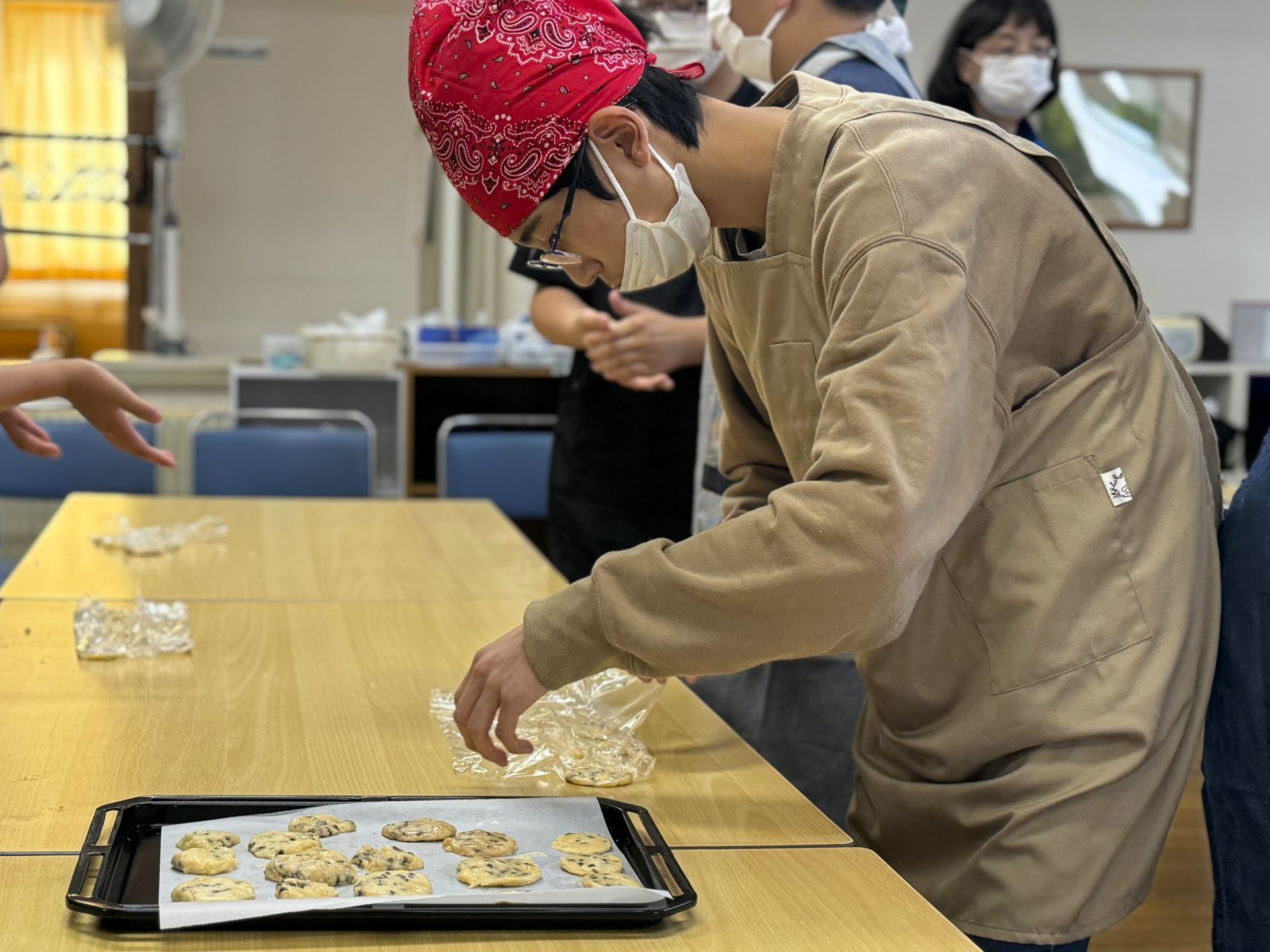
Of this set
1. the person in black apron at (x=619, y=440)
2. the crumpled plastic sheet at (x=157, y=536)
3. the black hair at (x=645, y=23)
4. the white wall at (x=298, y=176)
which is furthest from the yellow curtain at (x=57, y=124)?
the black hair at (x=645, y=23)

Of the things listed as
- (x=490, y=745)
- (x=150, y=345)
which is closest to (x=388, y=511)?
(x=490, y=745)

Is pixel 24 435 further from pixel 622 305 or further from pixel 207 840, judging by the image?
pixel 207 840

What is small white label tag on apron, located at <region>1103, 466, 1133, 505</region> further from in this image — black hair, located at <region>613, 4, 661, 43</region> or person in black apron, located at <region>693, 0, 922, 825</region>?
black hair, located at <region>613, 4, 661, 43</region>

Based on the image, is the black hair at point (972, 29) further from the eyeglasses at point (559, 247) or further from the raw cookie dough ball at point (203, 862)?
the raw cookie dough ball at point (203, 862)

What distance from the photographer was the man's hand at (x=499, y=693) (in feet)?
3.20

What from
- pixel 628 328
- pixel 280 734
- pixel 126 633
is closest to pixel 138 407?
pixel 126 633

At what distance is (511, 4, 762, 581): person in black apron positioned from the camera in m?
2.21

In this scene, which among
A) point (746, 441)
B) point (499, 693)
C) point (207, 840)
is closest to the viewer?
point (207, 840)

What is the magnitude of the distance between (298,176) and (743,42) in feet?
17.5

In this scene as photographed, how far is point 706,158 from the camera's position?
104 centimetres

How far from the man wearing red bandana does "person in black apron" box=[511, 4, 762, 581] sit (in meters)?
1.09

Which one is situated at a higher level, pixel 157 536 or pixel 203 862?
pixel 203 862

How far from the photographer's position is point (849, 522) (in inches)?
34.2

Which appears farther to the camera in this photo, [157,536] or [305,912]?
[157,536]
